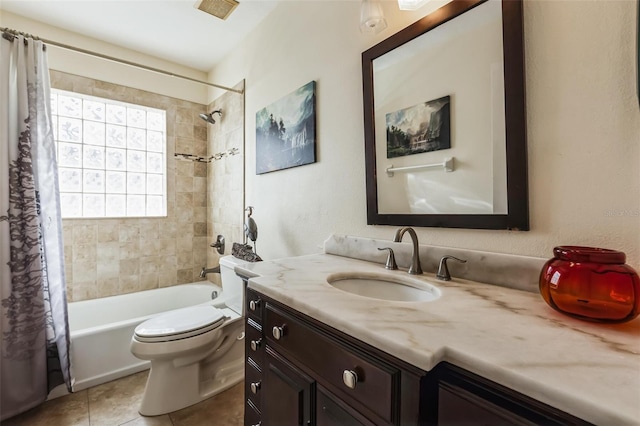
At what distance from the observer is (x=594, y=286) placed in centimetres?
60

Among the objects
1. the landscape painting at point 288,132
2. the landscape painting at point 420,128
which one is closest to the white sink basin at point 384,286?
the landscape painting at point 420,128

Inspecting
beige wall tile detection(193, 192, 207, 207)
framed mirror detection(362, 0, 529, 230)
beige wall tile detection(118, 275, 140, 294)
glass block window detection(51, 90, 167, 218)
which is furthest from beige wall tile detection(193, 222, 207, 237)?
framed mirror detection(362, 0, 529, 230)

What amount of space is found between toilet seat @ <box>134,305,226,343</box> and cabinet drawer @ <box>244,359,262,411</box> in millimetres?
642

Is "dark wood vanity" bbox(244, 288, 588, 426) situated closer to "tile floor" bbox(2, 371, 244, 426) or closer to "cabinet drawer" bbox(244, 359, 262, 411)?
"cabinet drawer" bbox(244, 359, 262, 411)

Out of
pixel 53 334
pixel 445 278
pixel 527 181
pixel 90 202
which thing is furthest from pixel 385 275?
pixel 90 202

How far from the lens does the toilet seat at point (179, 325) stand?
5.03 feet

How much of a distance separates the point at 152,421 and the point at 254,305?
43.9 inches

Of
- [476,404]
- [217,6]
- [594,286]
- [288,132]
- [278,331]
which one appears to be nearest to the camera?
[476,404]

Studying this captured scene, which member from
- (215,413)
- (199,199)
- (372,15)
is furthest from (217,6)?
(215,413)

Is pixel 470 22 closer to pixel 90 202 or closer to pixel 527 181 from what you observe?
pixel 527 181

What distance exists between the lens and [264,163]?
6.68 ft

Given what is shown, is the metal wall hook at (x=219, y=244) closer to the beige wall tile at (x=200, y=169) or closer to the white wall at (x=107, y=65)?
the beige wall tile at (x=200, y=169)

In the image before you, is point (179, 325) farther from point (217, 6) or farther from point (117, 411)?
point (217, 6)

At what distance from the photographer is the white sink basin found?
3.13ft
